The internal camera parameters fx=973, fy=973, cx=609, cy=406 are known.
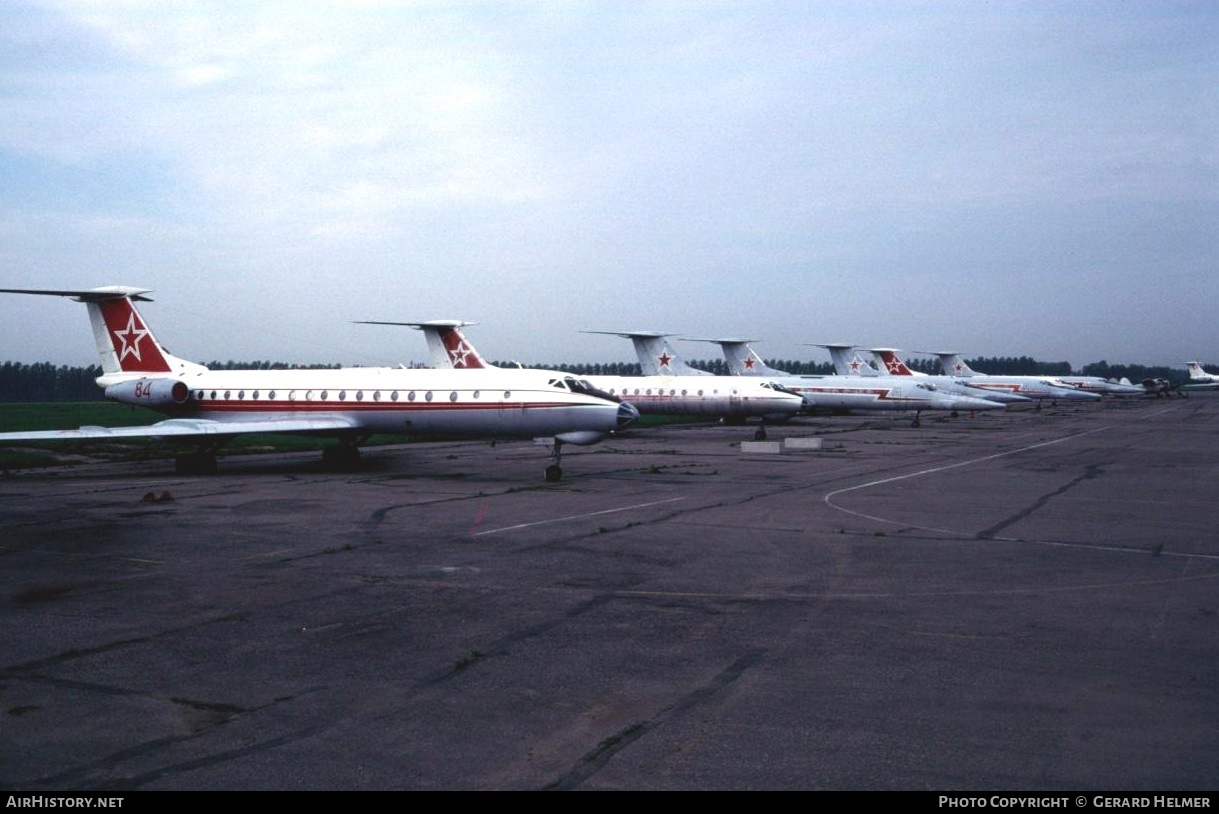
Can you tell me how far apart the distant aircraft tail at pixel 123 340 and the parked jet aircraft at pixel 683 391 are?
20.5 metres

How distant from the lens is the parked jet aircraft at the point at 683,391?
4731 centimetres

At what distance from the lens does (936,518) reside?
17938 millimetres

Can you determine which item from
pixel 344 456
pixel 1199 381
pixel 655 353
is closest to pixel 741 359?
pixel 655 353

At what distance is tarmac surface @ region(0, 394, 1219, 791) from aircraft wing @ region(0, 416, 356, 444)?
372 centimetres

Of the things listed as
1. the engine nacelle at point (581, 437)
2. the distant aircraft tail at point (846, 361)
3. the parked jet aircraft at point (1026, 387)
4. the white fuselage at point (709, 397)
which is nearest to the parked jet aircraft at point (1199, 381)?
the parked jet aircraft at point (1026, 387)

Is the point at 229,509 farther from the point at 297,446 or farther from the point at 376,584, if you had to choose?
the point at 297,446

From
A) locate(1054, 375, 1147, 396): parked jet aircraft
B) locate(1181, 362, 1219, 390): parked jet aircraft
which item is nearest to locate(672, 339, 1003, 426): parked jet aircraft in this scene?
locate(1054, 375, 1147, 396): parked jet aircraft

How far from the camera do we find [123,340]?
2961cm

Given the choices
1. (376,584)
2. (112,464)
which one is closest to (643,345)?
(112,464)

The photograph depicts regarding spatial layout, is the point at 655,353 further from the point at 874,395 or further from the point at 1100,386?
the point at 1100,386

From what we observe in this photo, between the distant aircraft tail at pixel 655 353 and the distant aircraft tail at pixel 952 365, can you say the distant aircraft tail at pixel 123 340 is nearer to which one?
the distant aircraft tail at pixel 655 353

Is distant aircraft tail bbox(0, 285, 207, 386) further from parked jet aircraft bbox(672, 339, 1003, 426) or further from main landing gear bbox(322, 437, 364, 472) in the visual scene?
parked jet aircraft bbox(672, 339, 1003, 426)

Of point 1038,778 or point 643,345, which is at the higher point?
point 643,345

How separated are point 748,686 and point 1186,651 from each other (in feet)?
13.8
